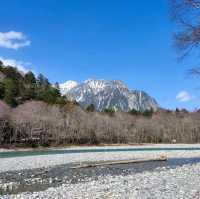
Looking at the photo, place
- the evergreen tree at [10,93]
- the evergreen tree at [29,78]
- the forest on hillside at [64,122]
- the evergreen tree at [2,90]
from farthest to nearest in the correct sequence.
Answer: the evergreen tree at [29,78] → the evergreen tree at [2,90] → the evergreen tree at [10,93] → the forest on hillside at [64,122]

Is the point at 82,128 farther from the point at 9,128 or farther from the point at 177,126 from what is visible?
the point at 177,126

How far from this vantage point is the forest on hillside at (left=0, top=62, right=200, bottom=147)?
296 feet

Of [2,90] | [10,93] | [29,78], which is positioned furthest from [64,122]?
[29,78]

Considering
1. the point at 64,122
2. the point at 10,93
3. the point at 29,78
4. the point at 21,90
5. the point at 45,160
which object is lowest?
the point at 45,160

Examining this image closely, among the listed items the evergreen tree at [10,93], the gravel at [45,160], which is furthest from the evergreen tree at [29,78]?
the gravel at [45,160]

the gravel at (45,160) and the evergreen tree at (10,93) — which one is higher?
the evergreen tree at (10,93)

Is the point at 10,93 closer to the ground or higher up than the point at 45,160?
higher up

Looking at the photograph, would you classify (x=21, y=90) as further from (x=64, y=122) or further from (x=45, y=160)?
(x=45, y=160)

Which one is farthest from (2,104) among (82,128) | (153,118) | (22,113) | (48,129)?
(153,118)

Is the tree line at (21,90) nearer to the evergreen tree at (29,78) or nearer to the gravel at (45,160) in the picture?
the evergreen tree at (29,78)

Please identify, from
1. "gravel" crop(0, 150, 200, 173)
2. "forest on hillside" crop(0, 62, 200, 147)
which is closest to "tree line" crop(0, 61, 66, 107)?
"forest on hillside" crop(0, 62, 200, 147)

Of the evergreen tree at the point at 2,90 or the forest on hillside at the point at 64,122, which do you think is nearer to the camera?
the forest on hillside at the point at 64,122

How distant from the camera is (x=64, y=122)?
343 feet

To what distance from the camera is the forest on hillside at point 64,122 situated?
296ft
